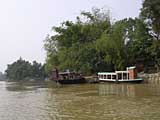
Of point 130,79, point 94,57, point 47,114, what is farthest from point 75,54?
point 47,114

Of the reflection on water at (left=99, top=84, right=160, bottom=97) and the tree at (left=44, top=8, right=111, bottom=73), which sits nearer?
the reflection on water at (left=99, top=84, right=160, bottom=97)

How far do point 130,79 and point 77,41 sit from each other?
1852cm

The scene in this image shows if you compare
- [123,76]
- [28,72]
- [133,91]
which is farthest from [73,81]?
[28,72]

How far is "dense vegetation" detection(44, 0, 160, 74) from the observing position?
50981 millimetres

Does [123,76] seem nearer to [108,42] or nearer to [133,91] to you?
[108,42]

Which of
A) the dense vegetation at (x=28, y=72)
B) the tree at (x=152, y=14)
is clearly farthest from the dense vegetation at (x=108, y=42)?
the dense vegetation at (x=28, y=72)

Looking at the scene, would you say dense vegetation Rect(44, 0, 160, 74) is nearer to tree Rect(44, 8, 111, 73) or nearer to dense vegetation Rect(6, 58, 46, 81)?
tree Rect(44, 8, 111, 73)

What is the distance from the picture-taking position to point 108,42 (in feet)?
172

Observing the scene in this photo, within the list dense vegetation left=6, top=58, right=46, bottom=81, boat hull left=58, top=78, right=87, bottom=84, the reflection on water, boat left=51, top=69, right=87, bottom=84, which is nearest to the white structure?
boat hull left=58, top=78, right=87, bottom=84

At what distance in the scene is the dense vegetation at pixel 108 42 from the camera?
167ft

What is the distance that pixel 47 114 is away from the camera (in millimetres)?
15406

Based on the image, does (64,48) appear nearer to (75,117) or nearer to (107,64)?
(107,64)

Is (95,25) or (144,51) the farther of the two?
(95,25)

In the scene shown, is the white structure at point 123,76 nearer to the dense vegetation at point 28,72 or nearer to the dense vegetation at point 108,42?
the dense vegetation at point 108,42
